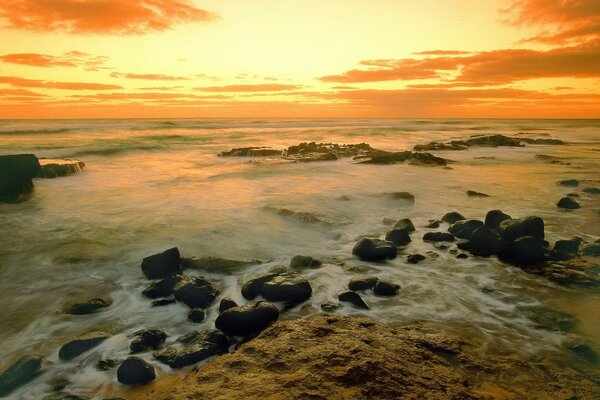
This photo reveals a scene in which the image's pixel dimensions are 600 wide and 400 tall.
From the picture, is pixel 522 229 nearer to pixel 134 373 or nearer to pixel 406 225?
pixel 406 225

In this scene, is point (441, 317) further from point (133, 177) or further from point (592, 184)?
point (133, 177)

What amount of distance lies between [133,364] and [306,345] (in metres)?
1.73

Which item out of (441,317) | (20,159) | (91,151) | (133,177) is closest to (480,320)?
(441,317)

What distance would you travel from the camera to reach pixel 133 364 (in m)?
3.88

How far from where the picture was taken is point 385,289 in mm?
5812

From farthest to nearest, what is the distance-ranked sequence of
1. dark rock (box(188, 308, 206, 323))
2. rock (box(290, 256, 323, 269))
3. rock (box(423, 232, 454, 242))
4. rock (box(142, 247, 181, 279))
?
rock (box(423, 232, 454, 242)) → rock (box(290, 256, 323, 269)) → rock (box(142, 247, 181, 279)) → dark rock (box(188, 308, 206, 323))

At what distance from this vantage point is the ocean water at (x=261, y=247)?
4957mm

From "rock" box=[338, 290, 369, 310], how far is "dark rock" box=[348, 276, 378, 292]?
0.37 metres

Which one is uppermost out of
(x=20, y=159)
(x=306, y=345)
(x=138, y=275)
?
(x=20, y=159)

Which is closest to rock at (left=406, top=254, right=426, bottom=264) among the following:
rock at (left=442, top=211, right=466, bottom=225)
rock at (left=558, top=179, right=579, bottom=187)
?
rock at (left=442, top=211, right=466, bottom=225)

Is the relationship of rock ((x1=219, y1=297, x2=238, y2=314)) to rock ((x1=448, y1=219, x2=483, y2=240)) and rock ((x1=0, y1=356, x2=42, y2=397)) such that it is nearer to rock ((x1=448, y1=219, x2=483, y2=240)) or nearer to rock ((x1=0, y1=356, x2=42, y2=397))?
rock ((x1=0, y1=356, x2=42, y2=397))

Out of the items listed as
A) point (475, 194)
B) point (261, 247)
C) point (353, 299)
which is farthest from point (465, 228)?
point (475, 194)

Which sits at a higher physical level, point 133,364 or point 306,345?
point 306,345

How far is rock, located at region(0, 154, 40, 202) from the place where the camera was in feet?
41.5
